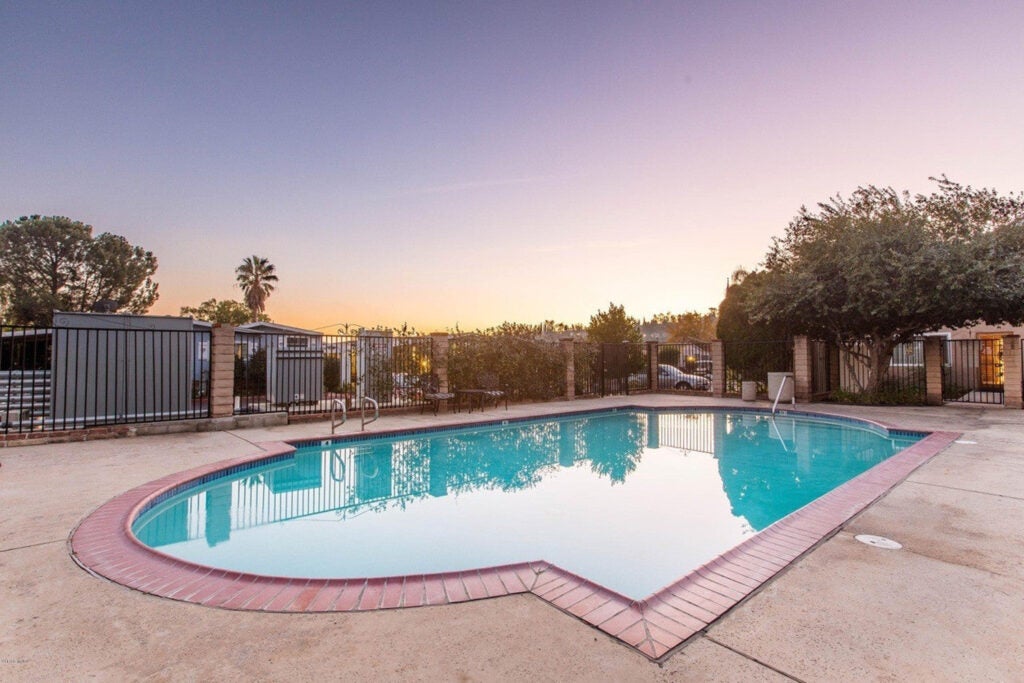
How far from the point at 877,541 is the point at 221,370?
9.71 m

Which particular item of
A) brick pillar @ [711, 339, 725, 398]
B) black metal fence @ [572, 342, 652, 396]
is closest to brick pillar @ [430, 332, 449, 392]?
black metal fence @ [572, 342, 652, 396]

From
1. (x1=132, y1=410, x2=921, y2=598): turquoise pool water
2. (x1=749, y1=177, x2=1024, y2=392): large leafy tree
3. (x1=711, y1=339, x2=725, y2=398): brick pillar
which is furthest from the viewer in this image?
(x1=711, y1=339, x2=725, y2=398): brick pillar

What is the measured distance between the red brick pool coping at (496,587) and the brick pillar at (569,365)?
11307 millimetres

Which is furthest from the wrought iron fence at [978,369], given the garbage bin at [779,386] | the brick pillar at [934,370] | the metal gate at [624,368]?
the metal gate at [624,368]

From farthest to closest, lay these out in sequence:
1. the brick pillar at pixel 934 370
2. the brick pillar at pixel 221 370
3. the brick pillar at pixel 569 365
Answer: the brick pillar at pixel 569 365
the brick pillar at pixel 934 370
the brick pillar at pixel 221 370

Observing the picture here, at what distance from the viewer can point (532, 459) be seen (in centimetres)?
773

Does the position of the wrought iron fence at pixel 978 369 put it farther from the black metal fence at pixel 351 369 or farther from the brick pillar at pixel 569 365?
A: the black metal fence at pixel 351 369

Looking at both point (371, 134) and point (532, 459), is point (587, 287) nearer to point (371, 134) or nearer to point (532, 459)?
point (371, 134)

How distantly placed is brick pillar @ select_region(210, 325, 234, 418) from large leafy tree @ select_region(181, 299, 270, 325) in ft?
108

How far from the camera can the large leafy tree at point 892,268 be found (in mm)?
10602

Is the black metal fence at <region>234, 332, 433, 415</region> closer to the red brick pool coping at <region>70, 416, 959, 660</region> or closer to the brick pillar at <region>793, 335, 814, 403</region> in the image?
the red brick pool coping at <region>70, 416, 959, 660</region>

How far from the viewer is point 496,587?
105 inches

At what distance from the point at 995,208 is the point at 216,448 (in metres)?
18.6

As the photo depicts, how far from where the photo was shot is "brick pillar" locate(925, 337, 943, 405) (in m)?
12.6
